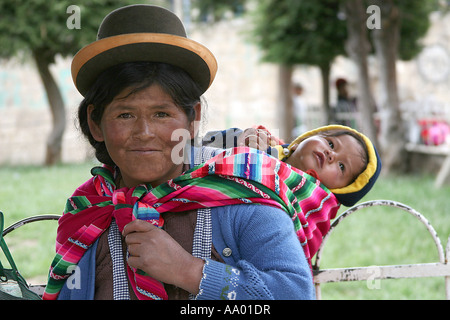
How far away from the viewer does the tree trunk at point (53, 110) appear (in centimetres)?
948

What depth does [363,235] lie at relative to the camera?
4879 mm

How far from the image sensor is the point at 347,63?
16531mm

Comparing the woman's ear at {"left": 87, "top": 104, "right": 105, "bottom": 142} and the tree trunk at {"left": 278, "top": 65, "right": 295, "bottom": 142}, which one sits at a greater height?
the tree trunk at {"left": 278, "top": 65, "right": 295, "bottom": 142}

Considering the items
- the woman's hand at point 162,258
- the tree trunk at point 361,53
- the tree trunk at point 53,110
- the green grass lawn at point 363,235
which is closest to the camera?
the woman's hand at point 162,258

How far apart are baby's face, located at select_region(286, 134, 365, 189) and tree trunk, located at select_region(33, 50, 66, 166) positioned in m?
8.57

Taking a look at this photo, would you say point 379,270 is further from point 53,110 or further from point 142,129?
point 53,110

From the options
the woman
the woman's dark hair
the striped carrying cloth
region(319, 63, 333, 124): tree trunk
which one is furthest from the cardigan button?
region(319, 63, 333, 124): tree trunk

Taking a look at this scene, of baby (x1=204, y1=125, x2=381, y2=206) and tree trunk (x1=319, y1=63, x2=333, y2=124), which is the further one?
tree trunk (x1=319, y1=63, x2=333, y2=124)

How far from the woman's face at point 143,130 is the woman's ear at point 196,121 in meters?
0.10

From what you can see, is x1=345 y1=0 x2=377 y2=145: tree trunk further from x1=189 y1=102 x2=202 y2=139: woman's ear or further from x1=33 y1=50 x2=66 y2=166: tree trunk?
x1=189 y1=102 x2=202 y2=139: woman's ear

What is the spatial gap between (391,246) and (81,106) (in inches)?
145

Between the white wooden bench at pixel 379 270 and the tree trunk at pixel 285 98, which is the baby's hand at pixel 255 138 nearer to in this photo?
the white wooden bench at pixel 379 270

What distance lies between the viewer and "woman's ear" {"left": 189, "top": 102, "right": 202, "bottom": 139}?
1.53 metres

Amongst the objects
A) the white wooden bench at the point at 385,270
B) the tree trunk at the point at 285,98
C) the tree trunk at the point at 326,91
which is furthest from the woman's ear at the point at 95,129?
the tree trunk at the point at 326,91
